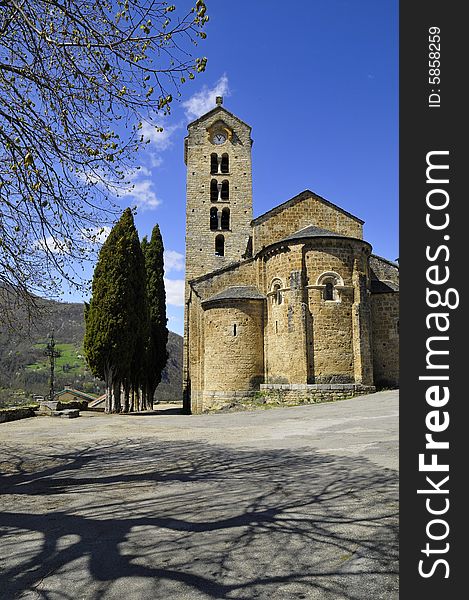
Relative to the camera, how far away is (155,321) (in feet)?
103

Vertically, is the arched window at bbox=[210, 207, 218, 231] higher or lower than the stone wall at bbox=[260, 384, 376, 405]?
higher

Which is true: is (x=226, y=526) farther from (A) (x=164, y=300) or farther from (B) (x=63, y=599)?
(A) (x=164, y=300)

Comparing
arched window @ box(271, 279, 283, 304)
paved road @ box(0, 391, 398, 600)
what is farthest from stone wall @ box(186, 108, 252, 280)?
paved road @ box(0, 391, 398, 600)

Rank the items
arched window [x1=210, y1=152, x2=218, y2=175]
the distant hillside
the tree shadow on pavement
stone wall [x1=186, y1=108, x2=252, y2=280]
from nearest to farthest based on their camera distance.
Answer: the tree shadow on pavement < stone wall [x1=186, y1=108, x2=252, y2=280] < arched window [x1=210, y1=152, x2=218, y2=175] < the distant hillside

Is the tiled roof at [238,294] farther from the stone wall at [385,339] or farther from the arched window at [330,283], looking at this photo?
the stone wall at [385,339]

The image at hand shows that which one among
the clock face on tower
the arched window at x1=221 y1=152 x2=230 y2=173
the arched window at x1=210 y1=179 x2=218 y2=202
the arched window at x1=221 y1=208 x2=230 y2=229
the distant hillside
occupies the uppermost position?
the clock face on tower

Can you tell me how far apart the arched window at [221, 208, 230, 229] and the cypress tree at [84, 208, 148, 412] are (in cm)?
1081

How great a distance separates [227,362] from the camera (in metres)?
21.5

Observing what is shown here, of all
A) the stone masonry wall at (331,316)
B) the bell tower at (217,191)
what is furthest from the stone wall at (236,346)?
the bell tower at (217,191)

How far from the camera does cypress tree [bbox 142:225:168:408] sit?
3070cm

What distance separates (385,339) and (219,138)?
19.3 meters

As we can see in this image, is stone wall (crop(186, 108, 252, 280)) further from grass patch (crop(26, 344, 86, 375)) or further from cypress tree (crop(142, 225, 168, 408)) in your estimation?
grass patch (crop(26, 344, 86, 375))

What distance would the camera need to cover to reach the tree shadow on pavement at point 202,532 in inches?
124

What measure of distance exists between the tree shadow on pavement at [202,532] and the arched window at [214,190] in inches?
1060
